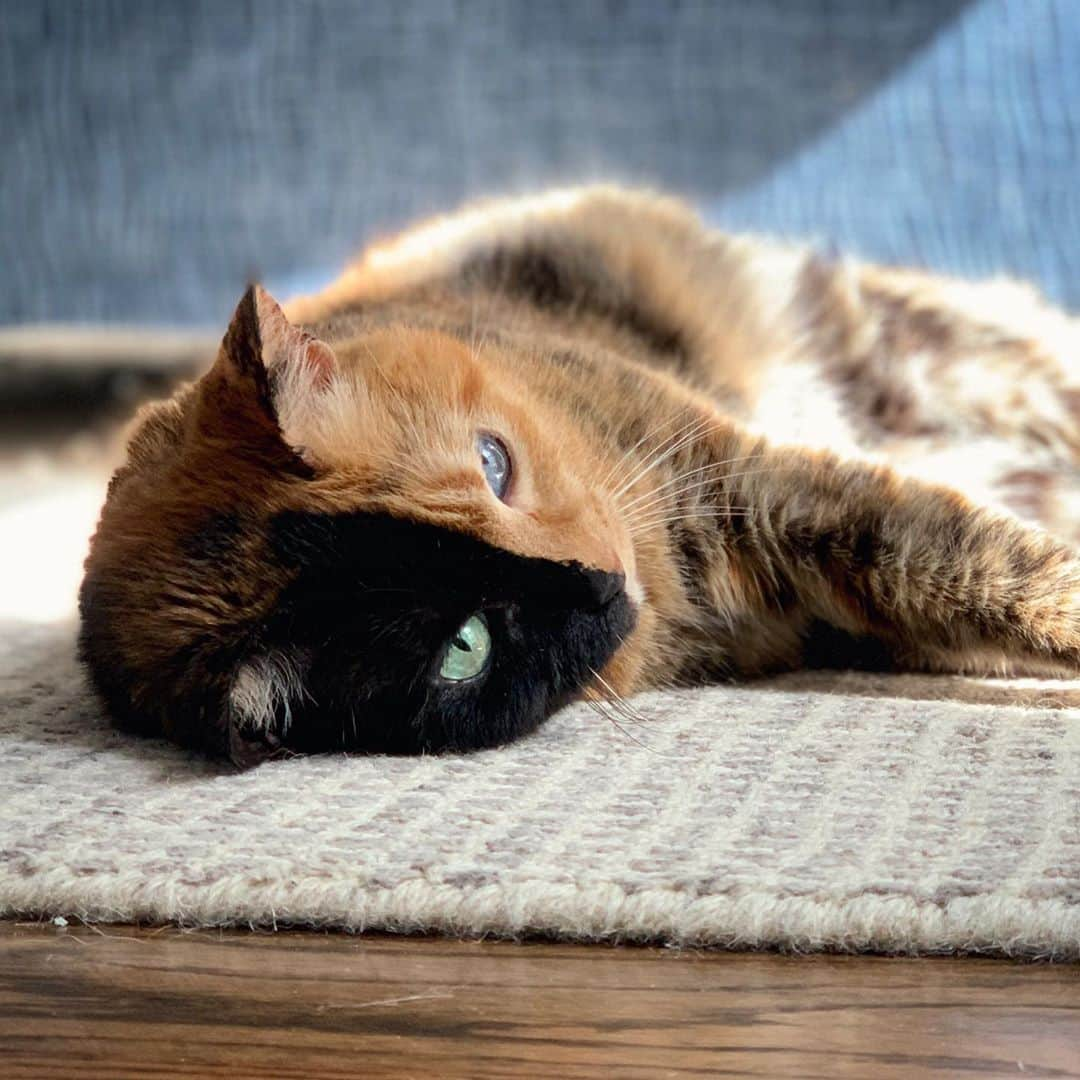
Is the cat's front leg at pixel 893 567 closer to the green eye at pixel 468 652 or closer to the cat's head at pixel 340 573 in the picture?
the cat's head at pixel 340 573

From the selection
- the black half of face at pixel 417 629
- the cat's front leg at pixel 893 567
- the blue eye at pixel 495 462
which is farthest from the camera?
the cat's front leg at pixel 893 567

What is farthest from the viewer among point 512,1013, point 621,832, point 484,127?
point 484,127

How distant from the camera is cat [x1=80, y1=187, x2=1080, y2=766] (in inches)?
44.6

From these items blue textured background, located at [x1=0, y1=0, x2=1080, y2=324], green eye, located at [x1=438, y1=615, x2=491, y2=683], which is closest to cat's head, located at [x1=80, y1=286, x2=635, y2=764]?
green eye, located at [x1=438, y1=615, x2=491, y2=683]

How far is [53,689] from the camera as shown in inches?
58.2

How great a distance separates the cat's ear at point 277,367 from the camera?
1.13 meters

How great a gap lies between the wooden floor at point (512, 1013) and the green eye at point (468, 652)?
285 millimetres

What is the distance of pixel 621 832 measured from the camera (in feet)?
3.27

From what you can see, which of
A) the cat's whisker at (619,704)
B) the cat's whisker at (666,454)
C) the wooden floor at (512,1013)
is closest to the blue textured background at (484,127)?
the cat's whisker at (666,454)

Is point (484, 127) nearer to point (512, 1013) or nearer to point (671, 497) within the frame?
point (671, 497)

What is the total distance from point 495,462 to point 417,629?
190mm

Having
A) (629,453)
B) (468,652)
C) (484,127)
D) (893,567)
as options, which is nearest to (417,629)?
(468,652)

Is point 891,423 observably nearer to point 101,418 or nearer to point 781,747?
point 781,747

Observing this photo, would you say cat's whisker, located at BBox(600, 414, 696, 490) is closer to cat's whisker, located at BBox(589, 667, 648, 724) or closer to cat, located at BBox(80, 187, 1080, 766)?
cat, located at BBox(80, 187, 1080, 766)
